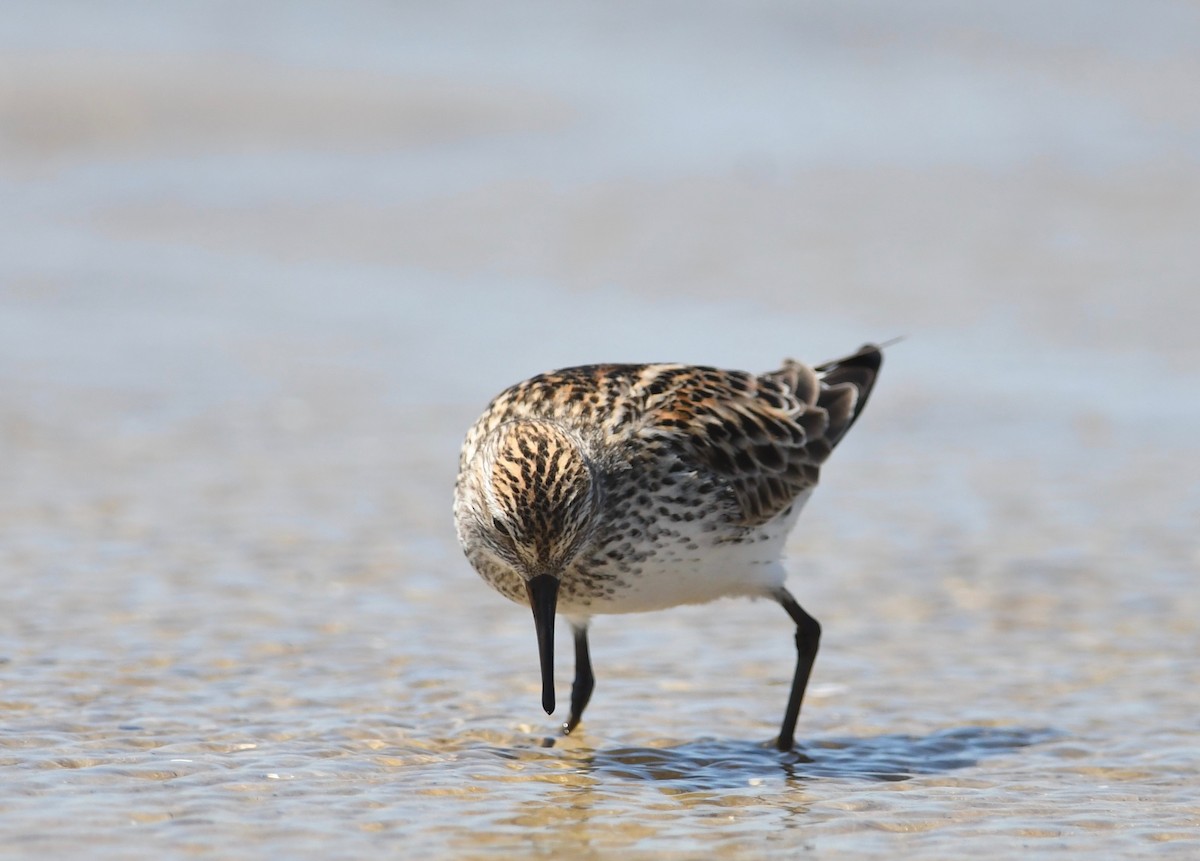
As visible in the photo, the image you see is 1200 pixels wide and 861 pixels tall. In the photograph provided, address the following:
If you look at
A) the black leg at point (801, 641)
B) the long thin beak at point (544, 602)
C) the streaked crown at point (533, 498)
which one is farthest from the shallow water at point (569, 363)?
the streaked crown at point (533, 498)

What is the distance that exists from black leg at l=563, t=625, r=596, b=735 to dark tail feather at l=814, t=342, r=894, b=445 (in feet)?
4.60

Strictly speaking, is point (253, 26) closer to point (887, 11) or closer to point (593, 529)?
point (887, 11)

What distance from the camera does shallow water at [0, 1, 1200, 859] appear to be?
5.61 m

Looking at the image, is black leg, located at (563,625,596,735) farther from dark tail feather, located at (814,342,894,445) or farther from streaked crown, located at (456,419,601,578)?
dark tail feather, located at (814,342,894,445)

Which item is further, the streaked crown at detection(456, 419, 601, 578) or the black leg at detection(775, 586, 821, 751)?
the black leg at detection(775, 586, 821, 751)

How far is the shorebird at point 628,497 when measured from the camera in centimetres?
565

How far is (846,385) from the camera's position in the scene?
24.6 feet

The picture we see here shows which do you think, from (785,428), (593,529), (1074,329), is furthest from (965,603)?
(1074,329)

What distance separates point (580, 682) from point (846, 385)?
1.84 m

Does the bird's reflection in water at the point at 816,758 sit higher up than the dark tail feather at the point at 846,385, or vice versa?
the dark tail feather at the point at 846,385

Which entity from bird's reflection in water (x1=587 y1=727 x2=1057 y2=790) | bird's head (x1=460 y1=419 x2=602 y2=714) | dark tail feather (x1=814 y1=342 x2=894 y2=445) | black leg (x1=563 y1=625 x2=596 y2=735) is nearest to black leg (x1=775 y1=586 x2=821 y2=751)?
bird's reflection in water (x1=587 y1=727 x2=1057 y2=790)

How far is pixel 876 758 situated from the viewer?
6074 millimetres

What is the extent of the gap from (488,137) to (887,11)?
605 cm

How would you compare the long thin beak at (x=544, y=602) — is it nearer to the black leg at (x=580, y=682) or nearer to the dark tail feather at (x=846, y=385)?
the black leg at (x=580, y=682)
